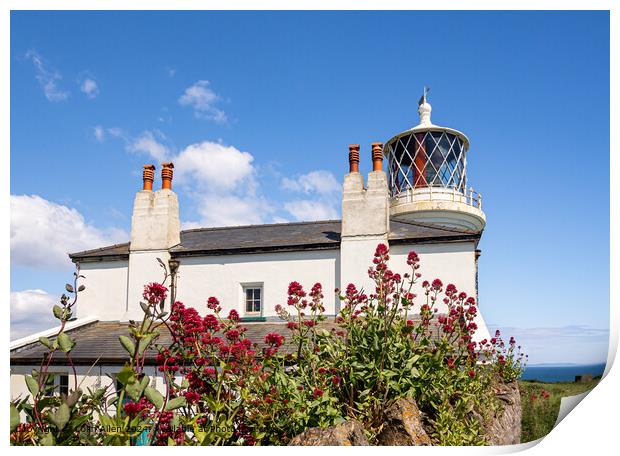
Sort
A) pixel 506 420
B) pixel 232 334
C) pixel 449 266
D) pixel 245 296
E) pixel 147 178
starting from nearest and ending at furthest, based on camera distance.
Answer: pixel 232 334 < pixel 506 420 < pixel 449 266 < pixel 245 296 < pixel 147 178

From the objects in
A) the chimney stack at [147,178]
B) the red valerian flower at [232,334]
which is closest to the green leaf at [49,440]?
the red valerian flower at [232,334]

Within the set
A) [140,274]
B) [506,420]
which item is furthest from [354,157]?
[506,420]

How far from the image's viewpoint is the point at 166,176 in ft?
43.9

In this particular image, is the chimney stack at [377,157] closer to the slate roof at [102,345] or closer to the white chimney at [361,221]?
the white chimney at [361,221]

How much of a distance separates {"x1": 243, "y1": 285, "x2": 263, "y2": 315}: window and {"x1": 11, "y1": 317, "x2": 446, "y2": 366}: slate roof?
450 mm

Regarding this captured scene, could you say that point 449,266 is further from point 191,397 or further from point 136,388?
point 136,388

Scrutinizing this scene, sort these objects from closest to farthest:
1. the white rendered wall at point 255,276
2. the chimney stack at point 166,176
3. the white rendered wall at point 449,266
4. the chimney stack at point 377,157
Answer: the white rendered wall at point 449,266, the white rendered wall at point 255,276, the chimney stack at point 377,157, the chimney stack at point 166,176

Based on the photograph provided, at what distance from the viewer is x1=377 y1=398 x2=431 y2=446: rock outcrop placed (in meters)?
4.52

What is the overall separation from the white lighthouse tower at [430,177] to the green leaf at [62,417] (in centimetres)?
1242

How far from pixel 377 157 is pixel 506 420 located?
699cm

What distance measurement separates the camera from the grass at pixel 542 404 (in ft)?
23.1

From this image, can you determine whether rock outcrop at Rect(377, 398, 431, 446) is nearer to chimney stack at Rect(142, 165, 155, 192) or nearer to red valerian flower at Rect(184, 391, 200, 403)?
red valerian flower at Rect(184, 391, 200, 403)
